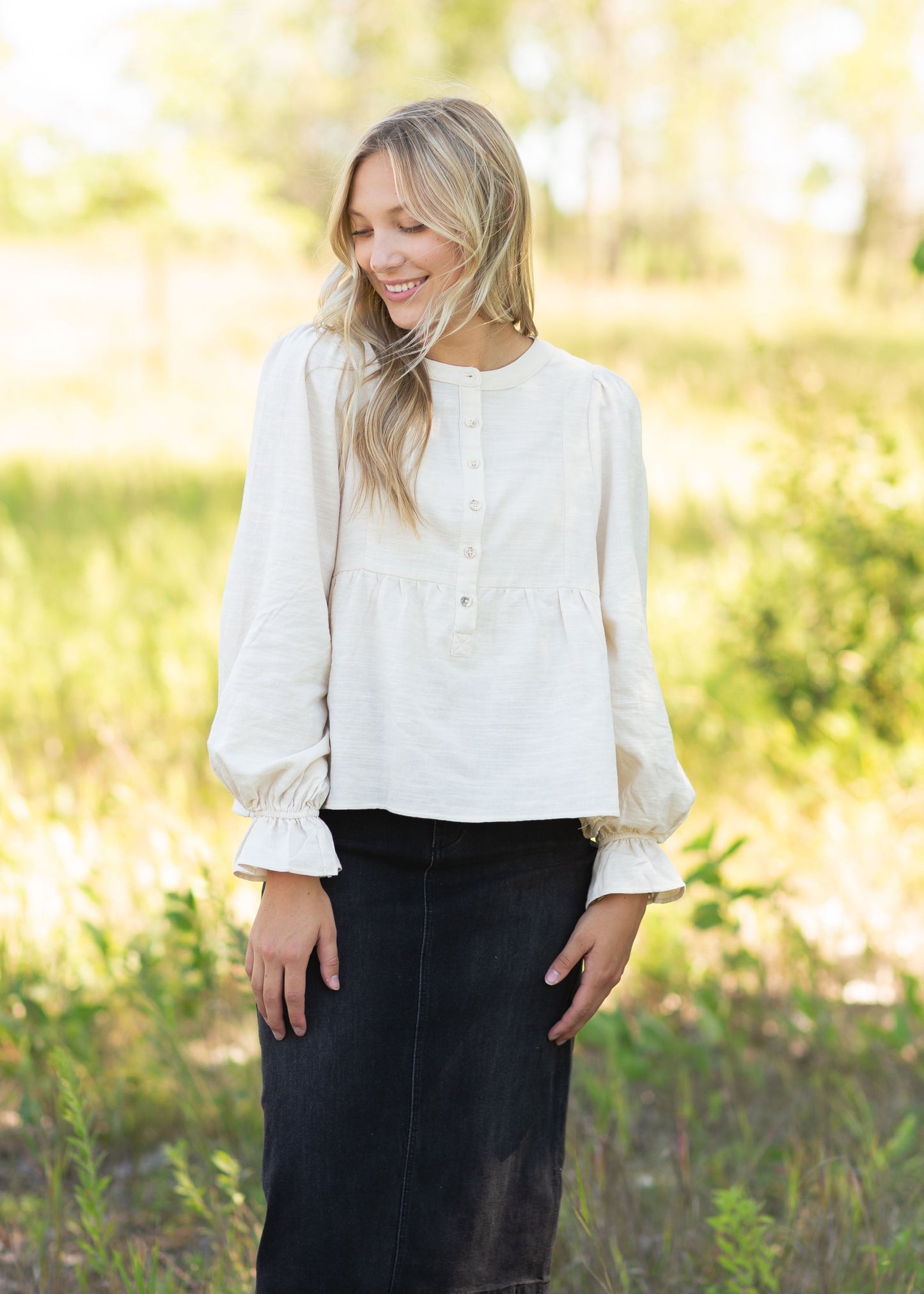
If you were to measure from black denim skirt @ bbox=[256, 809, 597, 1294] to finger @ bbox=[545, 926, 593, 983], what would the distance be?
0.04 feet

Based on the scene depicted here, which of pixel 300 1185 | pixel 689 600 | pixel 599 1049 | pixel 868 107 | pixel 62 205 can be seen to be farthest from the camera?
pixel 868 107

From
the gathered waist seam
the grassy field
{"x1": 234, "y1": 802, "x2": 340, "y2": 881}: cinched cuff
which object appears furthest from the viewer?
the grassy field

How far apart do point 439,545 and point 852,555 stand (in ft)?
10.2

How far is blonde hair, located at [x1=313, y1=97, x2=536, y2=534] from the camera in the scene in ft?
4.72

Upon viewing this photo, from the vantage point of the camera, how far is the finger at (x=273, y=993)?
138 cm

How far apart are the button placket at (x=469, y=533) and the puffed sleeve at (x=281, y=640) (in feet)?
0.54

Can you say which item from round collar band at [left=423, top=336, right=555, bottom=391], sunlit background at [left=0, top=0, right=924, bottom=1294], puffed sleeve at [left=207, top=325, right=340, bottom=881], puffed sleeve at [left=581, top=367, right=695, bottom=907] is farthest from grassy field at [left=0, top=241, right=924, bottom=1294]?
round collar band at [left=423, top=336, right=555, bottom=391]

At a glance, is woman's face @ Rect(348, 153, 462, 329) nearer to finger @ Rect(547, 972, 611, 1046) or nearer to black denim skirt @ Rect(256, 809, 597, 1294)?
black denim skirt @ Rect(256, 809, 597, 1294)

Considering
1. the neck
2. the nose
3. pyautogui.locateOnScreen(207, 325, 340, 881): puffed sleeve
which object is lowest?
pyautogui.locateOnScreen(207, 325, 340, 881): puffed sleeve

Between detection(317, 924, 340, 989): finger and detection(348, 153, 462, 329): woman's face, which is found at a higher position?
detection(348, 153, 462, 329): woman's face

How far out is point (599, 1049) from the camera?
114 inches

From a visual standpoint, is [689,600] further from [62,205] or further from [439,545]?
[62,205]

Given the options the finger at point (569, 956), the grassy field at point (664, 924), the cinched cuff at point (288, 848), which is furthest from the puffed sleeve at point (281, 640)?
the grassy field at point (664, 924)

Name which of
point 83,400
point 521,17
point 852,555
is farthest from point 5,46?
point 521,17
